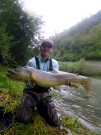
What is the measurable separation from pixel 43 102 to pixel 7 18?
20250mm

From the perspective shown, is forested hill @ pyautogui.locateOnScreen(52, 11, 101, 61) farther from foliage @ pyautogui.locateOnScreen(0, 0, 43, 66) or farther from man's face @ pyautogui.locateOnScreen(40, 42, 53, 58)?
man's face @ pyautogui.locateOnScreen(40, 42, 53, 58)

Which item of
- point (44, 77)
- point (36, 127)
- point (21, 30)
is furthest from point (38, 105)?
point (21, 30)

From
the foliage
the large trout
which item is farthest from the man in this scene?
the foliage

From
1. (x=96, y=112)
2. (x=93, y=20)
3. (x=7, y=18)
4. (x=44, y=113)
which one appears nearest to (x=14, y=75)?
(x=44, y=113)

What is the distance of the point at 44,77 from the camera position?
6.09 metres

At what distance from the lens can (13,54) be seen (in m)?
27.3

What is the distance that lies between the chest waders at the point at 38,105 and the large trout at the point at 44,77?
0.64 meters

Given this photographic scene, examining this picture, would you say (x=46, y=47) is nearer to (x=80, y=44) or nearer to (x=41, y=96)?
(x=41, y=96)

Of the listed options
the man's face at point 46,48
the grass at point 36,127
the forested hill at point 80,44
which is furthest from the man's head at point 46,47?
the forested hill at point 80,44

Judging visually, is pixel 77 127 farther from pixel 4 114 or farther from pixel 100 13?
pixel 100 13

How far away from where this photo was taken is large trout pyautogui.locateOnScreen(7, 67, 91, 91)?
5.70m

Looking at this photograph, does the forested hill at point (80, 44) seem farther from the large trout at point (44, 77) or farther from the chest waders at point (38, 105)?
the large trout at point (44, 77)

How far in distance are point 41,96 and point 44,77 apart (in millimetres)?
966

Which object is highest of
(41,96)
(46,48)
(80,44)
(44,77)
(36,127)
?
(80,44)
